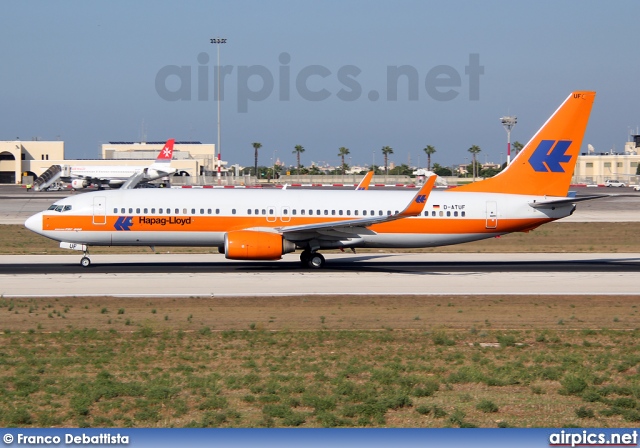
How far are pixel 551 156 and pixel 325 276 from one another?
509 inches

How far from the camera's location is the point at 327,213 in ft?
123

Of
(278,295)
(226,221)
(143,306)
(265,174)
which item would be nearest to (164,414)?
(143,306)

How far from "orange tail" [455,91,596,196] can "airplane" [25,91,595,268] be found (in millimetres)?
48

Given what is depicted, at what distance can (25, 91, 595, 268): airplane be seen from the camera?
118 ft

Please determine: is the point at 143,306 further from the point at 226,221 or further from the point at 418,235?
the point at 418,235

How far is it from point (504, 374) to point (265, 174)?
7147 inches

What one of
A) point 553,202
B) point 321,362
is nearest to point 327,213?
point 553,202

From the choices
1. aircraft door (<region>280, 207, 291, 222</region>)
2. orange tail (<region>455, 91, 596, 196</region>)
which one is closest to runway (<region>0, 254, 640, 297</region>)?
aircraft door (<region>280, 207, 291, 222</region>)

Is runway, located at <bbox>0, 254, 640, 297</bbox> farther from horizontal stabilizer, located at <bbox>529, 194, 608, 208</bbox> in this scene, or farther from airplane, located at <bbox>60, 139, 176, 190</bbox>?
airplane, located at <bbox>60, 139, 176, 190</bbox>

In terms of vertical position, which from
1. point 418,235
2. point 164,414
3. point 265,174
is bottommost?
point 164,414

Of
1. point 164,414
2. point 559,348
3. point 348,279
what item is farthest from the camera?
point 348,279

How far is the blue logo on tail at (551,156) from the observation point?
126 ft

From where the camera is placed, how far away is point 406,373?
16.6m

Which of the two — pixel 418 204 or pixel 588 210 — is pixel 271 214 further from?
pixel 588 210
